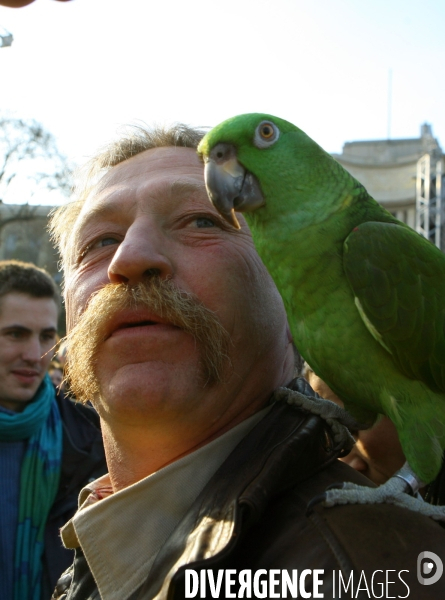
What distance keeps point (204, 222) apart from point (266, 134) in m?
0.43

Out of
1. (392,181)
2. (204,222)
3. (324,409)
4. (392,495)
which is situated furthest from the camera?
(392,181)

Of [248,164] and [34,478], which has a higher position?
[248,164]

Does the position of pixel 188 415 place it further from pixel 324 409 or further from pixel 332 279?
pixel 332 279

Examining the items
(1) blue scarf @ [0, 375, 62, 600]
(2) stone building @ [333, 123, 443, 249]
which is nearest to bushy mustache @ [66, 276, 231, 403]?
(1) blue scarf @ [0, 375, 62, 600]

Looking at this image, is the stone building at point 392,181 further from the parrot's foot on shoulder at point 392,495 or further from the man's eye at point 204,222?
the parrot's foot on shoulder at point 392,495

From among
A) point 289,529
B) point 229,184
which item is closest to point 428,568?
point 289,529

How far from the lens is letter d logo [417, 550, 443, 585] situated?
4.12 ft

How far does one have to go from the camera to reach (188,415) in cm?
188

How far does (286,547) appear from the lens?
1.41 metres

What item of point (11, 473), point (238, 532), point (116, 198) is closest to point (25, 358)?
point (11, 473)

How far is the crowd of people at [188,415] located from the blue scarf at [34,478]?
1.38 metres

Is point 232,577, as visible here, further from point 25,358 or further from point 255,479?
point 25,358

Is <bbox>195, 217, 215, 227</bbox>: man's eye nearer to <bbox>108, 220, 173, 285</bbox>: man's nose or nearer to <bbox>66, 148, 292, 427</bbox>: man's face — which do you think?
<bbox>66, 148, 292, 427</bbox>: man's face

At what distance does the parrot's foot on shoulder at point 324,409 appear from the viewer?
1905mm
